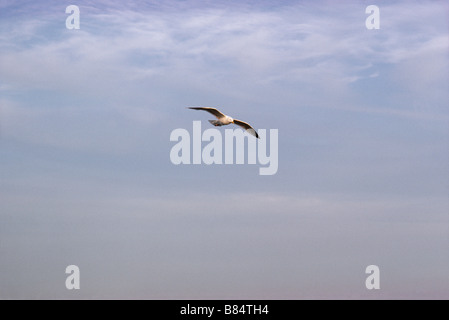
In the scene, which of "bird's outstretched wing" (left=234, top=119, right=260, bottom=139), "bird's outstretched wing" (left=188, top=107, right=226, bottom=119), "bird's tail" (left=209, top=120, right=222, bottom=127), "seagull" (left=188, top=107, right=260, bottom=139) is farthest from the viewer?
"bird's outstretched wing" (left=234, top=119, right=260, bottom=139)

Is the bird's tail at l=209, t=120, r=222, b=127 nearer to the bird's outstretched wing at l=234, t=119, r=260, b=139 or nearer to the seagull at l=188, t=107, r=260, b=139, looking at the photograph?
the seagull at l=188, t=107, r=260, b=139

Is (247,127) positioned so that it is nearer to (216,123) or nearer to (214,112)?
(216,123)

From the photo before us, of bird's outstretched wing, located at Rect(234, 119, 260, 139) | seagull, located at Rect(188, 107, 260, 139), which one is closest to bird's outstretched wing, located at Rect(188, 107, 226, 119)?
seagull, located at Rect(188, 107, 260, 139)

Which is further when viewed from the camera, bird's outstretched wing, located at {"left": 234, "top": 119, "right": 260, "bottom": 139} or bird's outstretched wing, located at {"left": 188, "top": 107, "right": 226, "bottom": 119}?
bird's outstretched wing, located at {"left": 234, "top": 119, "right": 260, "bottom": 139}

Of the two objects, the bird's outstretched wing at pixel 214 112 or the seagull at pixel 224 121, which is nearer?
the bird's outstretched wing at pixel 214 112

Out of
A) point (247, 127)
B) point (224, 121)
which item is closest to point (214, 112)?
point (224, 121)

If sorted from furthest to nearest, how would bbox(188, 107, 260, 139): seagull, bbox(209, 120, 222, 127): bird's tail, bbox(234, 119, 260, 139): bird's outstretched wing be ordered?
bbox(234, 119, 260, 139): bird's outstretched wing
bbox(209, 120, 222, 127): bird's tail
bbox(188, 107, 260, 139): seagull

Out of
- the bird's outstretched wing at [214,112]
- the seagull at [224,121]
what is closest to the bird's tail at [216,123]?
the seagull at [224,121]

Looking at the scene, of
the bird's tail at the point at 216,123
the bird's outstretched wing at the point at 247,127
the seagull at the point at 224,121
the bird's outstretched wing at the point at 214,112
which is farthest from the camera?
the bird's outstretched wing at the point at 247,127

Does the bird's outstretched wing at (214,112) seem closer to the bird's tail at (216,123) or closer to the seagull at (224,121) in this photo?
the seagull at (224,121)

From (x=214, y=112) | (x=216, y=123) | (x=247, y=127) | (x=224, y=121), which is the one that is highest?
(x=214, y=112)

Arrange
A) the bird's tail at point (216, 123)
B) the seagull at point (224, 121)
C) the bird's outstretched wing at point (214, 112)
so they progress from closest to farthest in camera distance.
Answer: the bird's outstretched wing at point (214, 112), the seagull at point (224, 121), the bird's tail at point (216, 123)
